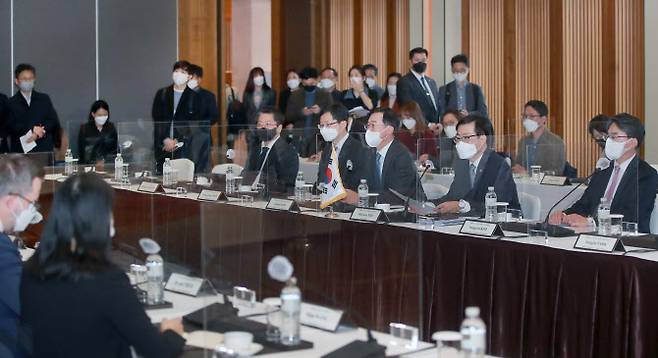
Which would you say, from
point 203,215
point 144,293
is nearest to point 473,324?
point 203,215

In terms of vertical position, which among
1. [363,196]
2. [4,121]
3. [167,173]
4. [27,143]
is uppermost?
[4,121]

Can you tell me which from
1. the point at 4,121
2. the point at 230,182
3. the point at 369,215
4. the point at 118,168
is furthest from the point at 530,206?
the point at 4,121

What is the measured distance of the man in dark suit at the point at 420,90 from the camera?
9219mm

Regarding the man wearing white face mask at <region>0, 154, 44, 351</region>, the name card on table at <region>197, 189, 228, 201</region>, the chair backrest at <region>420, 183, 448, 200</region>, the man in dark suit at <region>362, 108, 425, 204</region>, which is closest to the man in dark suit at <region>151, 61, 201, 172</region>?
the name card on table at <region>197, 189, 228, 201</region>

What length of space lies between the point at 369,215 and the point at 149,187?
2264mm

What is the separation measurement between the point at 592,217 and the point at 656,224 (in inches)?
22.8

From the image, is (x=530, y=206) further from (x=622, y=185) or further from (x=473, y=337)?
(x=473, y=337)

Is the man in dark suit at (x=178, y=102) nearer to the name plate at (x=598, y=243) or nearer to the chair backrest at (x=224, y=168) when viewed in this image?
the chair backrest at (x=224, y=168)

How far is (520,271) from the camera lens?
4312 mm

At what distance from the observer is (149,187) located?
6.70 metres

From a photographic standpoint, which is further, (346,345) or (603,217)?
(603,217)

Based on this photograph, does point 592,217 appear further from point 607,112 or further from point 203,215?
point 607,112

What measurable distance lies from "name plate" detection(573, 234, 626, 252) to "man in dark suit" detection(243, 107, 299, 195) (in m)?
1.97

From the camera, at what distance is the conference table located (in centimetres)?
296
